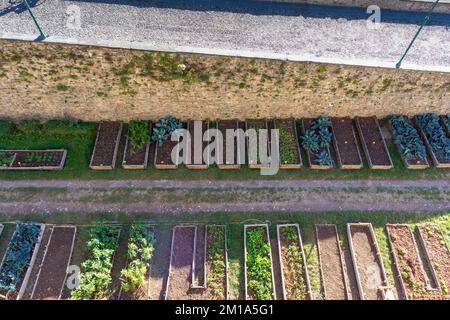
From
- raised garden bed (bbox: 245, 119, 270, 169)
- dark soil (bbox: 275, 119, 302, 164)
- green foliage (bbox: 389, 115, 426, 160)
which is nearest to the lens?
raised garden bed (bbox: 245, 119, 270, 169)

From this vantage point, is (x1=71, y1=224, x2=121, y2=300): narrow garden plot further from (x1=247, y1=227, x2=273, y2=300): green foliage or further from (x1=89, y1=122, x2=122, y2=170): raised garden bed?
(x1=247, y1=227, x2=273, y2=300): green foliage

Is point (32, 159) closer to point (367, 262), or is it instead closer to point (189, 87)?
point (189, 87)

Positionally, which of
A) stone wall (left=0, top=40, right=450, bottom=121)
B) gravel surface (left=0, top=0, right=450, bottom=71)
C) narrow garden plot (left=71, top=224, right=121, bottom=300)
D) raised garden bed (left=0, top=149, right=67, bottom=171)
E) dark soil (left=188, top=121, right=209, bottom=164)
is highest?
gravel surface (left=0, top=0, right=450, bottom=71)

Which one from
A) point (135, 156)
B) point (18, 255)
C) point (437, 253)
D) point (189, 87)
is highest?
point (189, 87)

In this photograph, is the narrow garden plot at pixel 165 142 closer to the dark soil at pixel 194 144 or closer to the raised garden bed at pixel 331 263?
the dark soil at pixel 194 144

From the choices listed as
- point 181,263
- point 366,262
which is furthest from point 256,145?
point 366,262

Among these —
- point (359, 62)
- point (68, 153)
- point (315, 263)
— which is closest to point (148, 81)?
point (68, 153)

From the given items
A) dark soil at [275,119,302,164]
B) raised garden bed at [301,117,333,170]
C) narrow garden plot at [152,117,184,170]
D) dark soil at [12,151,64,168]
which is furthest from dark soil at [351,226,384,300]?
dark soil at [12,151,64,168]
